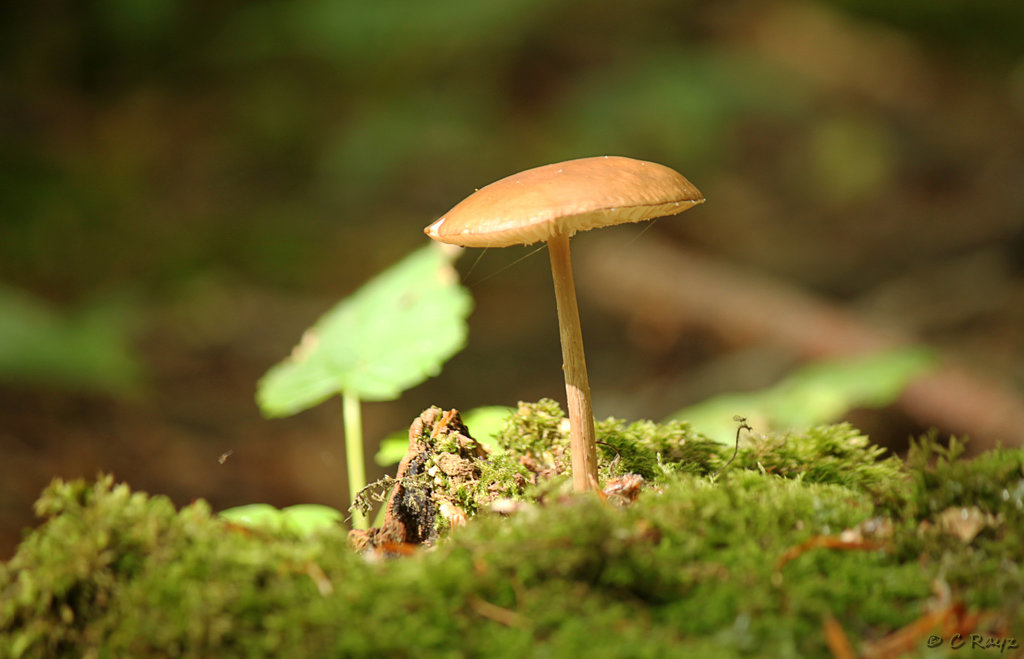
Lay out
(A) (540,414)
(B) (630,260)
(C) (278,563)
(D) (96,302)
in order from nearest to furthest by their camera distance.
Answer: (C) (278,563), (A) (540,414), (D) (96,302), (B) (630,260)

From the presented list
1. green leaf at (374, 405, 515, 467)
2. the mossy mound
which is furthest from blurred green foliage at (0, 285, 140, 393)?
the mossy mound

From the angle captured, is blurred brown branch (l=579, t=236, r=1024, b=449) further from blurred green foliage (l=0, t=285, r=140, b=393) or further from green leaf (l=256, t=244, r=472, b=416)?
blurred green foliage (l=0, t=285, r=140, b=393)

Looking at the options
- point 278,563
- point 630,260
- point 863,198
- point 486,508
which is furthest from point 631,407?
point 278,563

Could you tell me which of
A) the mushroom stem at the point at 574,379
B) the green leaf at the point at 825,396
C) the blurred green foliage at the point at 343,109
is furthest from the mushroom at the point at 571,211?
the blurred green foliage at the point at 343,109

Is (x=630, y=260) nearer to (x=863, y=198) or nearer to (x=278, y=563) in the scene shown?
(x=863, y=198)

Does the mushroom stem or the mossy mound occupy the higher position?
the mushroom stem

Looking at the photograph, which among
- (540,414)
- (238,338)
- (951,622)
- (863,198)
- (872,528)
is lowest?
(951,622)

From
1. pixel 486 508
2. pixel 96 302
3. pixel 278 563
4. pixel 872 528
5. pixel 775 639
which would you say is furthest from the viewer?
pixel 96 302

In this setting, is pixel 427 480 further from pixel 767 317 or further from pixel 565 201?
pixel 767 317
